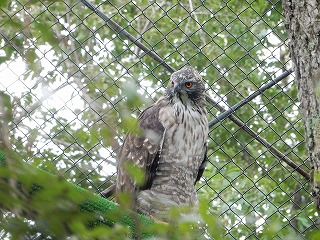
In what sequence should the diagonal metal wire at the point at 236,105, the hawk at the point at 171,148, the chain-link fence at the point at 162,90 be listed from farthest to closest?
the diagonal metal wire at the point at 236,105
the hawk at the point at 171,148
the chain-link fence at the point at 162,90

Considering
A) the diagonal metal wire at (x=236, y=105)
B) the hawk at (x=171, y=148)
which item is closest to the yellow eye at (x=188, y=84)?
the hawk at (x=171, y=148)

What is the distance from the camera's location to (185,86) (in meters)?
3.95

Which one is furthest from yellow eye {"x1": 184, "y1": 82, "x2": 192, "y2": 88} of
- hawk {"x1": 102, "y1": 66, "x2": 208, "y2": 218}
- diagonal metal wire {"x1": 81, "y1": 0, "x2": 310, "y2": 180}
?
diagonal metal wire {"x1": 81, "y1": 0, "x2": 310, "y2": 180}

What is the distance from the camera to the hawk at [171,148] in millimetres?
3773

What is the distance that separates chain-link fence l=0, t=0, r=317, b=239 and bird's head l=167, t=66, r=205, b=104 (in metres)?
0.11

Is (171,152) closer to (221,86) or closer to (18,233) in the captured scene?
(221,86)

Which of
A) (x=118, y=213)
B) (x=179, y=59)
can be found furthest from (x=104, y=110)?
(x=179, y=59)

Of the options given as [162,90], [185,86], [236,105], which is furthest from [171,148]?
[162,90]

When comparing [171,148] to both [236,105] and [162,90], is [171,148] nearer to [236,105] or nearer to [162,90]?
[236,105]

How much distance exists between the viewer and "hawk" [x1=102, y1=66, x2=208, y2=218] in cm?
377

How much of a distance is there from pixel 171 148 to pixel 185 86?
1.23ft

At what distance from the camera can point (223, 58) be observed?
586cm

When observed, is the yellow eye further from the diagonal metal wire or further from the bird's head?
the diagonal metal wire

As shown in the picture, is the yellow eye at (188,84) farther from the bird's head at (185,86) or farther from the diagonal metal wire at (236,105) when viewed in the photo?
the diagonal metal wire at (236,105)
